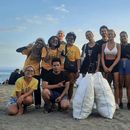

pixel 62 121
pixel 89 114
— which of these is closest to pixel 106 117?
pixel 89 114

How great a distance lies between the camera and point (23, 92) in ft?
24.3

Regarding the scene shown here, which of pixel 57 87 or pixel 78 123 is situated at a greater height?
pixel 57 87

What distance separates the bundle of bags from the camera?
22.1 ft

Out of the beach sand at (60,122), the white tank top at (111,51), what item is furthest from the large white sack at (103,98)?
the white tank top at (111,51)

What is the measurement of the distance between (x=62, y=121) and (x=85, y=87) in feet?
2.82

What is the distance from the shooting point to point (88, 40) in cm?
777

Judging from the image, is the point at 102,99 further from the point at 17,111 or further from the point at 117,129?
the point at 17,111

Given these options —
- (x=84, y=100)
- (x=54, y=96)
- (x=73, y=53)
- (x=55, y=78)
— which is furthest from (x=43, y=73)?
(x=84, y=100)

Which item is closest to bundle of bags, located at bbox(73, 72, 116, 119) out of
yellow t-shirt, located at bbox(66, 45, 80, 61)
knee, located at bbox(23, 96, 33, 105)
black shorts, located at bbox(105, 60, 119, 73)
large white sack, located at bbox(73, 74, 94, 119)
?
large white sack, located at bbox(73, 74, 94, 119)

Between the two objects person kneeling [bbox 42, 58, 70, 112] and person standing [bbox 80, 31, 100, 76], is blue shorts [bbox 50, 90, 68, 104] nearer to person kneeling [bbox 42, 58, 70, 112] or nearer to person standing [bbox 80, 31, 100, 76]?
person kneeling [bbox 42, 58, 70, 112]

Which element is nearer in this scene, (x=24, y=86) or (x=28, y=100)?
(x=28, y=100)

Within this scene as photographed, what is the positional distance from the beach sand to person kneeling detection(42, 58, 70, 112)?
246 millimetres

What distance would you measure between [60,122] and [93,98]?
90 centimetres

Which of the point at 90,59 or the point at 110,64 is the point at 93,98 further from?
the point at 90,59
